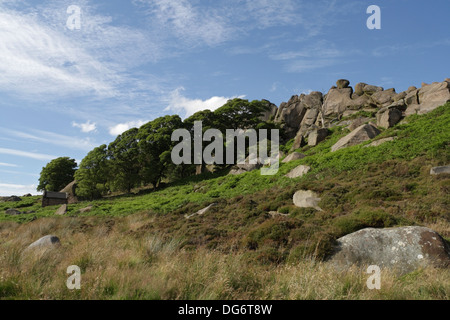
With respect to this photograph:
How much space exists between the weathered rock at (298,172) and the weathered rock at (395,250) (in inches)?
578

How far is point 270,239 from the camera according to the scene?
1080cm

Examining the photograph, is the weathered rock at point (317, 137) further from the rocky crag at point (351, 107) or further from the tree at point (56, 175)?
the tree at point (56, 175)

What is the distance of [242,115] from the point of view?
2052 inches

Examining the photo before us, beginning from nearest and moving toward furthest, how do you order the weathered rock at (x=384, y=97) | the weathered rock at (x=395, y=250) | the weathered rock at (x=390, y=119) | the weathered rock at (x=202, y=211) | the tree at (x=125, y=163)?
1. the weathered rock at (x=395, y=250)
2. the weathered rock at (x=202, y=211)
3. the weathered rock at (x=390, y=119)
4. the weathered rock at (x=384, y=97)
5. the tree at (x=125, y=163)

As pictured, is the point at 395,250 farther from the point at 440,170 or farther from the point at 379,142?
the point at 379,142

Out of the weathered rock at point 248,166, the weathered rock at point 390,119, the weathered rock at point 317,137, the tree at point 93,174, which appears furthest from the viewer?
the tree at point 93,174

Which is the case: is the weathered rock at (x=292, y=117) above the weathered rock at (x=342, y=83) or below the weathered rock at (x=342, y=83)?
below

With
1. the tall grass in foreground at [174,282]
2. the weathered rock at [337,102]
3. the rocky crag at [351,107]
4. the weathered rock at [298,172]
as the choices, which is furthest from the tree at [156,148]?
the tall grass in foreground at [174,282]

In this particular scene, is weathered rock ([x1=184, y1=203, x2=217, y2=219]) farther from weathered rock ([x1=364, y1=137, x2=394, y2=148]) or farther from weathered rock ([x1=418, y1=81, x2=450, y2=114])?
weathered rock ([x1=418, y1=81, x2=450, y2=114])

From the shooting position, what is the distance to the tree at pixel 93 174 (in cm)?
4866

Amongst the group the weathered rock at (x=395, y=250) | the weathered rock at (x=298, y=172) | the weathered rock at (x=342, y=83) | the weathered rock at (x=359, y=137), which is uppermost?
the weathered rock at (x=342, y=83)

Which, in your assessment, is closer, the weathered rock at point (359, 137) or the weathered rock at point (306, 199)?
the weathered rock at point (306, 199)

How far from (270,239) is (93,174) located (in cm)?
4540
